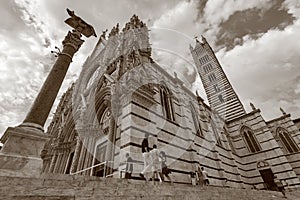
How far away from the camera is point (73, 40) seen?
614cm

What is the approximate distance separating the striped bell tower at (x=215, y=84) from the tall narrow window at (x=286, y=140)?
211 inches

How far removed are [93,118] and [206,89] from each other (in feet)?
75.8

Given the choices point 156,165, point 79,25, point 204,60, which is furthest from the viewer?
point 204,60

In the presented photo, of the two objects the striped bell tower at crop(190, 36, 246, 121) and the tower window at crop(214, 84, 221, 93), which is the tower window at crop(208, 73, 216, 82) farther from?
the tower window at crop(214, 84, 221, 93)

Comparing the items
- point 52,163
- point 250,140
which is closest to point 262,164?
point 250,140

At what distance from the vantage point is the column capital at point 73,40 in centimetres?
606

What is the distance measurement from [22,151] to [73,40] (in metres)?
4.37

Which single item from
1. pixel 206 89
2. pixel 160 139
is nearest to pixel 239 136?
pixel 206 89

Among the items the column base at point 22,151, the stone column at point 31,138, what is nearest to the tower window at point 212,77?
the stone column at point 31,138

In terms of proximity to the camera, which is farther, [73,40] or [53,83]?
[73,40]

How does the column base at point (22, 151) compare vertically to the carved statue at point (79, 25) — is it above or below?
below

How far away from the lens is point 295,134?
630 inches

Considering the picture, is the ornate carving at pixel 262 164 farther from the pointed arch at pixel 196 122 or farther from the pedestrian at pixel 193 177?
the pedestrian at pixel 193 177

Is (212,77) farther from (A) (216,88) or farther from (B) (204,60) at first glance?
(B) (204,60)
